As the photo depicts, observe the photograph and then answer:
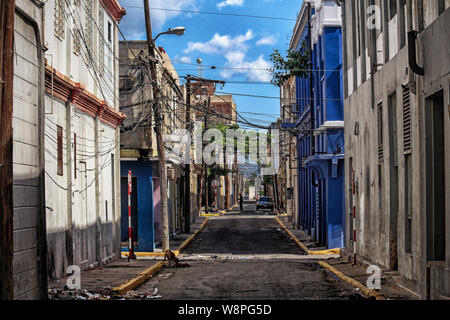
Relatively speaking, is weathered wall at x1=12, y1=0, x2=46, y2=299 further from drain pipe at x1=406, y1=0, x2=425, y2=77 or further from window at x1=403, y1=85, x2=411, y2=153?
window at x1=403, y1=85, x2=411, y2=153

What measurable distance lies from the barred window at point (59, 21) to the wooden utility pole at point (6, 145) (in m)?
7.11

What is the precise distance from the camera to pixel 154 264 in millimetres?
20297

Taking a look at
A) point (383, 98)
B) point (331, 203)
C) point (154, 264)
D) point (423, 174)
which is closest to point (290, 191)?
point (331, 203)

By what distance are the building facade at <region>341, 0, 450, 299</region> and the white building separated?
21.7ft

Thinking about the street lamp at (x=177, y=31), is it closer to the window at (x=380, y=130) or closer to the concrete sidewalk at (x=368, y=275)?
the window at (x=380, y=130)

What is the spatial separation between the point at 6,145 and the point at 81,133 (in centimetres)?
941

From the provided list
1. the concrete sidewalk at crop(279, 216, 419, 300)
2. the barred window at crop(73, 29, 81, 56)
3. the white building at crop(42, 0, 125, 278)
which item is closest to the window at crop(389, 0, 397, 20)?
the concrete sidewalk at crop(279, 216, 419, 300)

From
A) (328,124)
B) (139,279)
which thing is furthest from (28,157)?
(328,124)

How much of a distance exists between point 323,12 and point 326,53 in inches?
68.4

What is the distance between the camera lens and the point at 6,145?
9008 millimetres

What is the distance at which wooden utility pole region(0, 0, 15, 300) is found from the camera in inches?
347

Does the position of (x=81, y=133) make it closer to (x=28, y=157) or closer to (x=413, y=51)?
(x=28, y=157)

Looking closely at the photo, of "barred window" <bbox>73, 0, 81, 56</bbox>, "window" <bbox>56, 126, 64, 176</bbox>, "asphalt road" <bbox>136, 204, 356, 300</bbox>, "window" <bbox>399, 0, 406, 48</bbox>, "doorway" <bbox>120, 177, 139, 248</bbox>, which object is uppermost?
"barred window" <bbox>73, 0, 81, 56</bbox>
